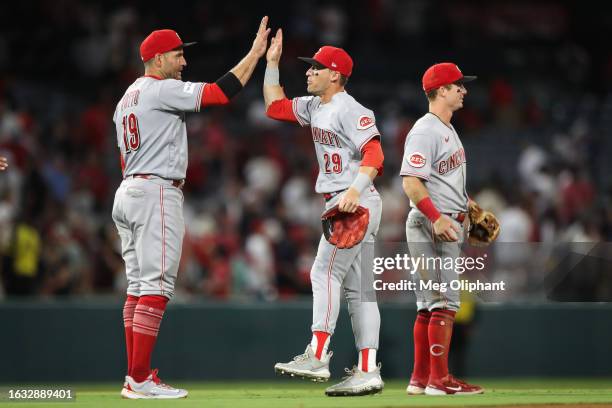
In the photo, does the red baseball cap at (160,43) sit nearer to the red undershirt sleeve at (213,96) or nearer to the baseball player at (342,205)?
the red undershirt sleeve at (213,96)

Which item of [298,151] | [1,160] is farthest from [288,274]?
[1,160]

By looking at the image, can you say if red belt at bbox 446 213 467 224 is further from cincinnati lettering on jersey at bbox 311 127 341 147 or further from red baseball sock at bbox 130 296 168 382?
red baseball sock at bbox 130 296 168 382

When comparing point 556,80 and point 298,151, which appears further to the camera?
point 556,80

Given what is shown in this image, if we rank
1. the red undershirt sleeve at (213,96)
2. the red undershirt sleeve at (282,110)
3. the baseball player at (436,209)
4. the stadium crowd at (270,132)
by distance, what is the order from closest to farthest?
the red undershirt sleeve at (213,96)
the baseball player at (436,209)
the red undershirt sleeve at (282,110)
the stadium crowd at (270,132)

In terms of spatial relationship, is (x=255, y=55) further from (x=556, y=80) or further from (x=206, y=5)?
(x=556, y=80)

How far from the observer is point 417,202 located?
6.73 metres

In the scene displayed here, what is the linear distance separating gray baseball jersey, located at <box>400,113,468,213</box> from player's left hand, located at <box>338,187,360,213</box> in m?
0.49

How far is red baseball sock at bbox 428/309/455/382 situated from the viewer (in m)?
6.84

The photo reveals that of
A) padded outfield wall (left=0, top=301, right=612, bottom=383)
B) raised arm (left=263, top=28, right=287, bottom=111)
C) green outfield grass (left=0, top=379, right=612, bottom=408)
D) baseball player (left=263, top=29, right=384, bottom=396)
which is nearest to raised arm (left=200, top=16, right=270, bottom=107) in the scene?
raised arm (left=263, top=28, right=287, bottom=111)

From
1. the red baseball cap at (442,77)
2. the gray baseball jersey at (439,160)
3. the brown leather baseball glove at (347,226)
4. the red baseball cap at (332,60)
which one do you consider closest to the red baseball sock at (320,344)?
the brown leather baseball glove at (347,226)

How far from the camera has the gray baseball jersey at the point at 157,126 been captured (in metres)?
6.64

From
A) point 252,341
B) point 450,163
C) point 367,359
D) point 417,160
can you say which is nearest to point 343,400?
point 367,359

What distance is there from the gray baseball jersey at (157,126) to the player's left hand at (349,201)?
102 centimetres

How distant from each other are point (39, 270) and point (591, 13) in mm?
11477
